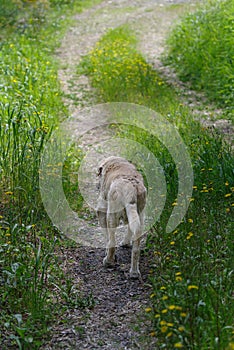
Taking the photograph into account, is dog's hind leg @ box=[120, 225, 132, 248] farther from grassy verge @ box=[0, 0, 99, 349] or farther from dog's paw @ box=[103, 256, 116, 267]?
grassy verge @ box=[0, 0, 99, 349]

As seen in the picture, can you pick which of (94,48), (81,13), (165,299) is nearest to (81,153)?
(165,299)

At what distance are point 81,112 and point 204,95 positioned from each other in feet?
7.96

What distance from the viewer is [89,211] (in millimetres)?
6961

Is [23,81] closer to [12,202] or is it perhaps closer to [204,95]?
[204,95]

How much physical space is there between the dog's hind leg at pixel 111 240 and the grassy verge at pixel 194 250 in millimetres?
410

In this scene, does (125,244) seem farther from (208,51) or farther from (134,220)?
(208,51)

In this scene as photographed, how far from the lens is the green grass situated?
1015cm

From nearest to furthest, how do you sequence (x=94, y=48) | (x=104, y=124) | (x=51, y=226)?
(x=51, y=226), (x=104, y=124), (x=94, y=48)

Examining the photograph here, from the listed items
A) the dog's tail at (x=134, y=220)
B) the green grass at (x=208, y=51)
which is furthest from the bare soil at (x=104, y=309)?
the green grass at (x=208, y=51)

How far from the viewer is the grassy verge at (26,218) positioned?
4.58m

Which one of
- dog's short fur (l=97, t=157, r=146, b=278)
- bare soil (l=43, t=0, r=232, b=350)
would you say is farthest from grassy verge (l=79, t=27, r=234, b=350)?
dog's short fur (l=97, t=157, r=146, b=278)

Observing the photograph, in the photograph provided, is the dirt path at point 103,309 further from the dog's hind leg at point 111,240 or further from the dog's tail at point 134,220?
the dog's tail at point 134,220

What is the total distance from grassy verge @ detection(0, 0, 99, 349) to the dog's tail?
75 cm

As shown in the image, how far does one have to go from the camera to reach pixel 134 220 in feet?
16.3
